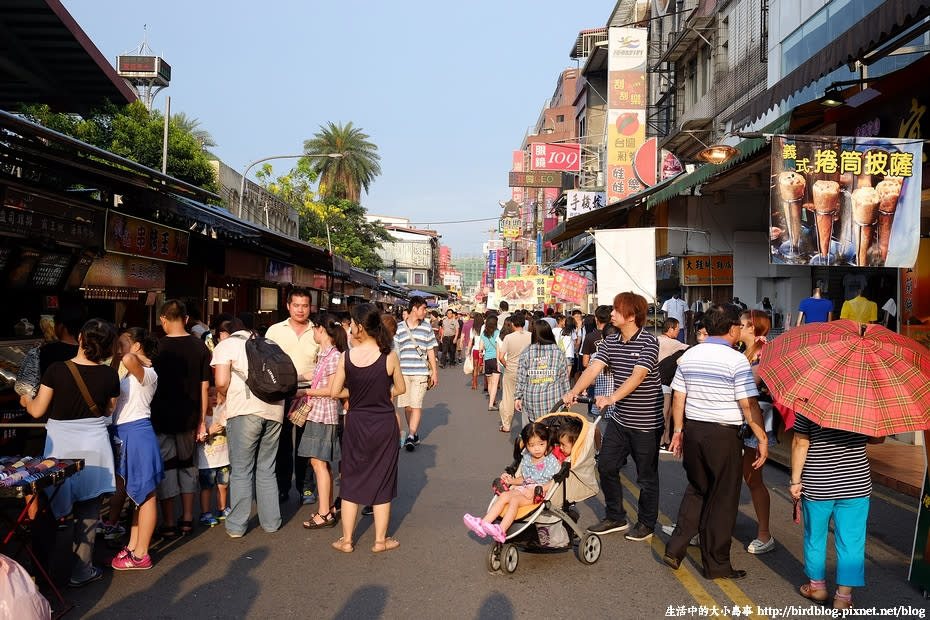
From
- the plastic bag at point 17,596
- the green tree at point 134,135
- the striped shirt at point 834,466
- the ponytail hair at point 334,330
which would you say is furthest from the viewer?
the green tree at point 134,135

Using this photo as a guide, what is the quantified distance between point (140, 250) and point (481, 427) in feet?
19.1

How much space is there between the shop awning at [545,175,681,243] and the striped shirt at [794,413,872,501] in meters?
9.98

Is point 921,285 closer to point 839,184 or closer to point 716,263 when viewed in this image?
point 839,184

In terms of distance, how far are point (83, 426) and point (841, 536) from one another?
484 cm

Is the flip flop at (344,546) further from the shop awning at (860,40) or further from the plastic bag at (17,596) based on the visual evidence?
the shop awning at (860,40)

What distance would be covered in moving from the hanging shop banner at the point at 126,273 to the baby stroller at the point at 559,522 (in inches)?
261

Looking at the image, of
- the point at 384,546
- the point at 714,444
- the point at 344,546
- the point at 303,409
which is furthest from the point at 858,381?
the point at 303,409

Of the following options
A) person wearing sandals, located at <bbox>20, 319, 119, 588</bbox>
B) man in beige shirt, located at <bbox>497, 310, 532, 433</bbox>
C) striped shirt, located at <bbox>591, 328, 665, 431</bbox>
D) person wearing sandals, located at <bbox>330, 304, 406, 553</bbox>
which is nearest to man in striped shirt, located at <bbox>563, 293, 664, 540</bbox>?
striped shirt, located at <bbox>591, 328, 665, 431</bbox>

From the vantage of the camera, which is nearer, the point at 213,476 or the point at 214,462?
the point at 214,462

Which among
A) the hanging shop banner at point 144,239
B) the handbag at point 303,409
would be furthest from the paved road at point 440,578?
the hanging shop banner at point 144,239

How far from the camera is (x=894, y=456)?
930 centimetres

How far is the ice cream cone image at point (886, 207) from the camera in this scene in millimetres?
8305

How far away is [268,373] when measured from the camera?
6105mm

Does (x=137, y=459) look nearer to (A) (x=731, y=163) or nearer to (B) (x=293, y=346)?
(B) (x=293, y=346)
